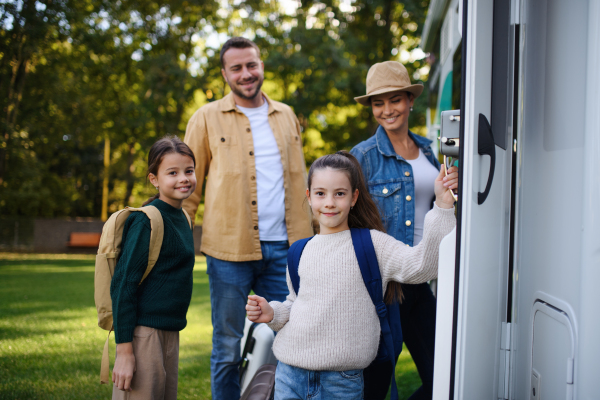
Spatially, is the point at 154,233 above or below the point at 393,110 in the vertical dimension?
below

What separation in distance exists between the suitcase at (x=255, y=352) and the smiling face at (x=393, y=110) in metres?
1.53

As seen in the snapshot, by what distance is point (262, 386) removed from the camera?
8.59ft

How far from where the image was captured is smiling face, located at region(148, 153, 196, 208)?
2.46m

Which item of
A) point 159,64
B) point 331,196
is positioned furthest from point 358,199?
point 159,64

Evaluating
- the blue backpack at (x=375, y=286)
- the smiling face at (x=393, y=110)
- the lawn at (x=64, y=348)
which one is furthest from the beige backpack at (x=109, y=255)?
the lawn at (x=64, y=348)

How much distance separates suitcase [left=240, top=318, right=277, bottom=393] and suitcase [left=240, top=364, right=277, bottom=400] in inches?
17.6

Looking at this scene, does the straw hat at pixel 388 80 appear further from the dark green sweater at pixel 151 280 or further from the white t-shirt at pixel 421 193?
the dark green sweater at pixel 151 280

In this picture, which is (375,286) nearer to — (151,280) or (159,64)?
(151,280)

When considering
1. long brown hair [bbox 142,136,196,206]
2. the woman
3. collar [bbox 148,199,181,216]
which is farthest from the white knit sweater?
long brown hair [bbox 142,136,196,206]

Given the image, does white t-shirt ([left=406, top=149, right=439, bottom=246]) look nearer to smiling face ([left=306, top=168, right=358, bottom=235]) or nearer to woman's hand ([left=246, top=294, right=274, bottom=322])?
smiling face ([left=306, top=168, right=358, bottom=235])

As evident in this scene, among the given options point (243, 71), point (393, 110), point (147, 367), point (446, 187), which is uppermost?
point (243, 71)

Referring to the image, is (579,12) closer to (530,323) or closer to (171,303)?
(530,323)

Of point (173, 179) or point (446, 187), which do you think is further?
point (173, 179)

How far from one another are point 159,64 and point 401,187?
15.8 meters
